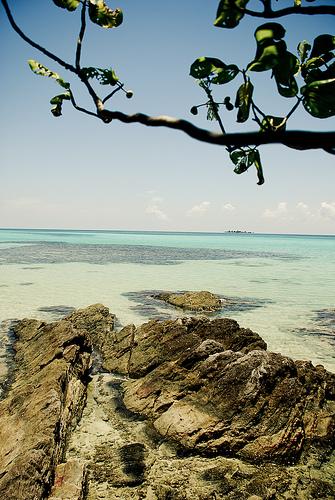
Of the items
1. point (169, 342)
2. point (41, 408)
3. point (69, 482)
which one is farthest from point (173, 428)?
point (169, 342)

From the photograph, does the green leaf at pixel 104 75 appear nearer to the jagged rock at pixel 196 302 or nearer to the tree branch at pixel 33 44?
the tree branch at pixel 33 44

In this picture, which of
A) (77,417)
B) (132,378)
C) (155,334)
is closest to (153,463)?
(77,417)

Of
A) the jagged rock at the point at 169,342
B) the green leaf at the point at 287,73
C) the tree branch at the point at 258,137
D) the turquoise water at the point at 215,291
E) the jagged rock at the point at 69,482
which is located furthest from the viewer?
the turquoise water at the point at 215,291

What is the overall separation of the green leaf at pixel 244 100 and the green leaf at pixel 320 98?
0.86 feet

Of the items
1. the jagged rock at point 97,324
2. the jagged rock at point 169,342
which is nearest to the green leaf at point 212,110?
the jagged rock at point 169,342

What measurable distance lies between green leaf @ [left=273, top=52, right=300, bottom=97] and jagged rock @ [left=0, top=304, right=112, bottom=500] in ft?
15.3

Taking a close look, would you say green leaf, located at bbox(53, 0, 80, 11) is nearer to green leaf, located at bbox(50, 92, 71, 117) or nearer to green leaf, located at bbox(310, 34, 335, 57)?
green leaf, located at bbox(50, 92, 71, 117)

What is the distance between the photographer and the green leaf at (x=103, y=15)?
1.49 meters

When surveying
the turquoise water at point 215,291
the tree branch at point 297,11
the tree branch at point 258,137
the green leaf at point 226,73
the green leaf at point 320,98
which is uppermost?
the tree branch at point 297,11

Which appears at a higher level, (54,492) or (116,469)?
(54,492)

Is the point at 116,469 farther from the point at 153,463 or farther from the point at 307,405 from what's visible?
the point at 307,405

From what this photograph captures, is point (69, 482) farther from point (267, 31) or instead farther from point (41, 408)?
point (267, 31)

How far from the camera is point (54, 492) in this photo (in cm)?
426

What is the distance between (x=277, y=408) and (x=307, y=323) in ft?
34.6
